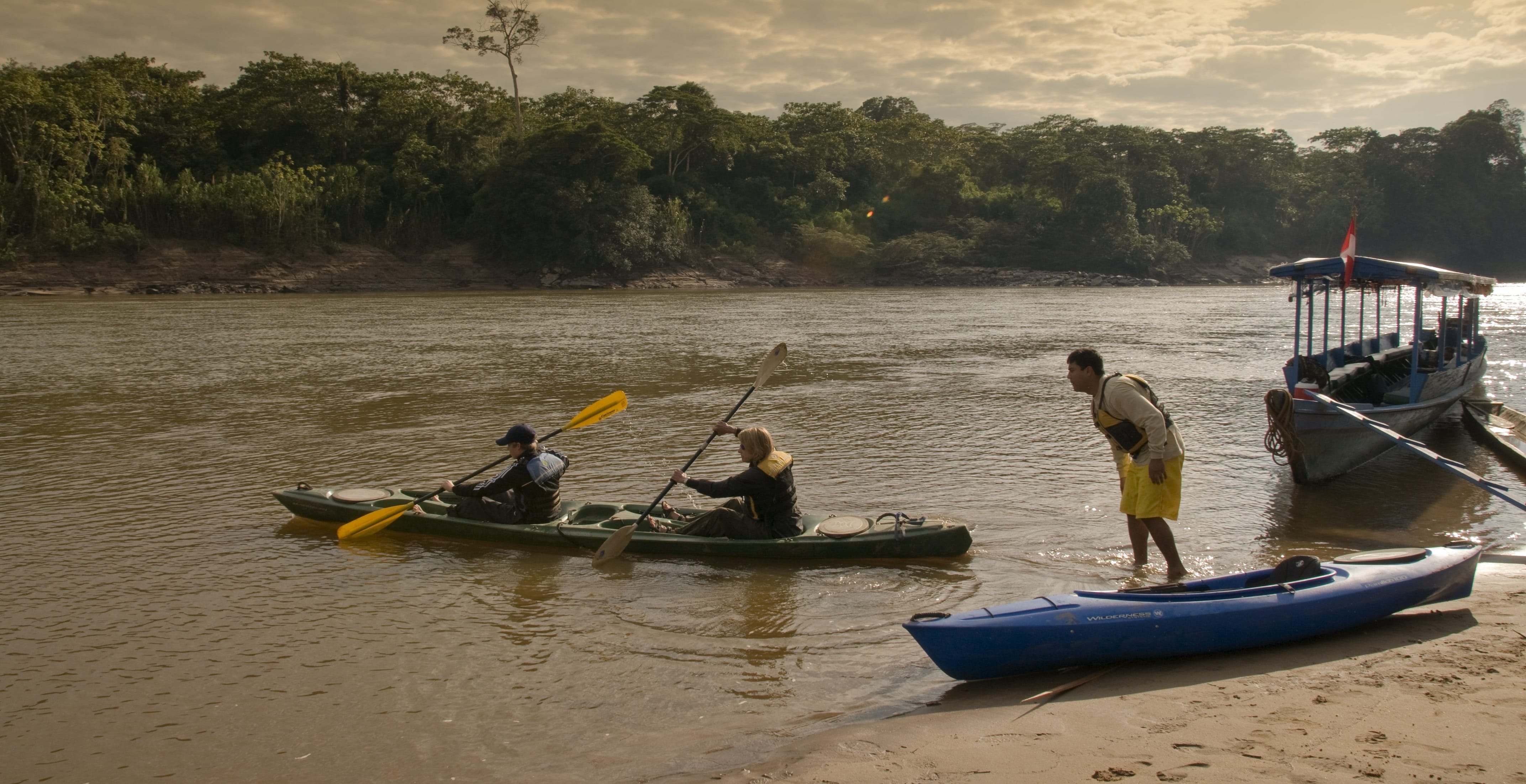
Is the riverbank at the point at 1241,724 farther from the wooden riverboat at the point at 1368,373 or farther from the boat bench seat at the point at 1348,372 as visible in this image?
the boat bench seat at the point at 1348,372

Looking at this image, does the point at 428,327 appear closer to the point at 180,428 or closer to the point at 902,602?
the point at 180,428

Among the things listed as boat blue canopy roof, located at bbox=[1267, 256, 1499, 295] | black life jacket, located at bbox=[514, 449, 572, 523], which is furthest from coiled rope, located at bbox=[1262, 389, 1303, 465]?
black life jacket, located at bbox=[514, 449, 572, 523]

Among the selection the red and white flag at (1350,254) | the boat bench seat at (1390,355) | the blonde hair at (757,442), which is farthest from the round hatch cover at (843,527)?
the boat bench seat at (1390,355)

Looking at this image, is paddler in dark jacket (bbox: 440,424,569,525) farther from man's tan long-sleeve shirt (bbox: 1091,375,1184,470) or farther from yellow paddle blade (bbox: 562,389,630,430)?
man's tan long-sleeve shirt (bbox: 1091,375,1184,470)

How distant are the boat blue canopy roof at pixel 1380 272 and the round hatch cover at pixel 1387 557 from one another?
199 inches

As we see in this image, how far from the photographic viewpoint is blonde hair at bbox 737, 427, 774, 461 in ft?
20.2

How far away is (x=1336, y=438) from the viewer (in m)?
8.38

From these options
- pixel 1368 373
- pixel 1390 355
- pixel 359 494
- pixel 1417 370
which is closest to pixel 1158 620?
pixel 359 494

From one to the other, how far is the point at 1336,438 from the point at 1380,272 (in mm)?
2341

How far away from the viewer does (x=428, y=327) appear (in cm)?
2634

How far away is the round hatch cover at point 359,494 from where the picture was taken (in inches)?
289

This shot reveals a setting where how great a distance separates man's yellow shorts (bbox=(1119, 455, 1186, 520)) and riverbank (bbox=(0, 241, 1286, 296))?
45.0 metres

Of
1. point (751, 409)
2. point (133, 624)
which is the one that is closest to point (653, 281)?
point (751, 409)

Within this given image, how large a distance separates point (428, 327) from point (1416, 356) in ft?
74.8
